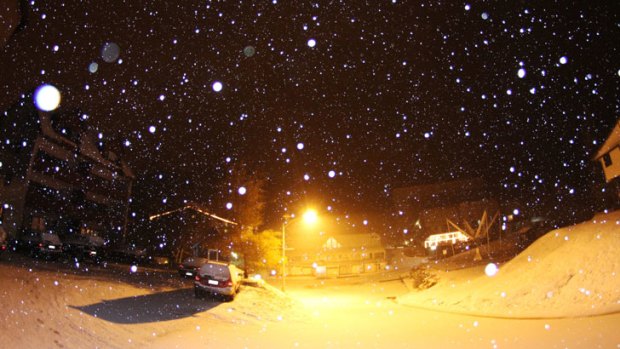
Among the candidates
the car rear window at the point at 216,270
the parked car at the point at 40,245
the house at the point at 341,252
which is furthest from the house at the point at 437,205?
the parked car at the point at 40,245

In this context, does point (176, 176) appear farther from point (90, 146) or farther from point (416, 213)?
point (416, 213)

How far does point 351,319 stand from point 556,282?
789 cm

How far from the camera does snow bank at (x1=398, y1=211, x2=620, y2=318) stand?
528 inches

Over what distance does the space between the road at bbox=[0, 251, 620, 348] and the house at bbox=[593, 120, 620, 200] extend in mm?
24196

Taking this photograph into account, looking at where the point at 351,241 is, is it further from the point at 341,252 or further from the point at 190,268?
the point at 190,268

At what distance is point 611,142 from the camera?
3225 centimetres

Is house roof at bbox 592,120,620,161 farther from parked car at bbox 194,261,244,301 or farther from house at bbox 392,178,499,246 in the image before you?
parked car at bbox 194,261,244,301

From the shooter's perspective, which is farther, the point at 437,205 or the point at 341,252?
the point at 341,252

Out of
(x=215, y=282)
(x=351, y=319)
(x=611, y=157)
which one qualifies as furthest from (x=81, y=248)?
(x=611, y=157)

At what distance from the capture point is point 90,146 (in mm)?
41281

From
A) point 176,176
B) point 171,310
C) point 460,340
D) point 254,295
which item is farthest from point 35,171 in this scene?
point 460,340

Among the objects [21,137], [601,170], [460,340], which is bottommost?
[460,340]

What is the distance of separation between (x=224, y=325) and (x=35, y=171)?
89.3 ft

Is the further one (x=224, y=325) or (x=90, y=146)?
(x=90, y=146)
